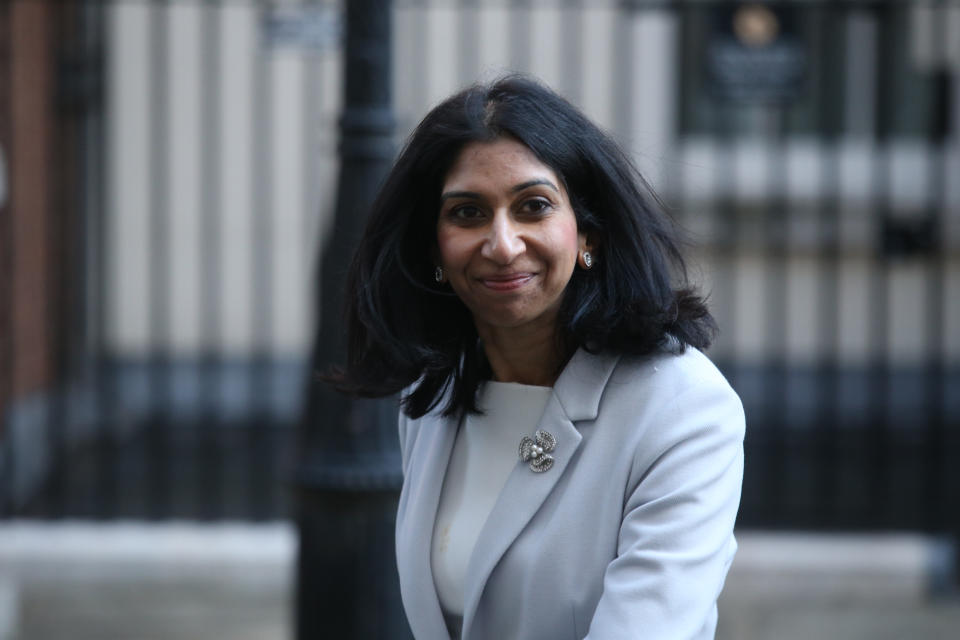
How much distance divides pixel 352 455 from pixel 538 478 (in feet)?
5.00

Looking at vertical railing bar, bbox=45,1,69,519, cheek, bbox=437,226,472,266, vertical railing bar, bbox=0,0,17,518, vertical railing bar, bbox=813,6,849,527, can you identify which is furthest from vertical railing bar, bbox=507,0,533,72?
cheek, bbox=437,226,472,266

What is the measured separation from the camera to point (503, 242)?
2279 millimetres

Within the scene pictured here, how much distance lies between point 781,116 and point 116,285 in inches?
167

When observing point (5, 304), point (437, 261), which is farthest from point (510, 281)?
point (5, 304)

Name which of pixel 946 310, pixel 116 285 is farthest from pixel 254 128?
pixel 946 310

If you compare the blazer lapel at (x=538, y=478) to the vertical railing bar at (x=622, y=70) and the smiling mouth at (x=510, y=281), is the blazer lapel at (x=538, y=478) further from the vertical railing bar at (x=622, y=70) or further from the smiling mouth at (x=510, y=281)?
the vertical railing bar at (x=622, y=70)

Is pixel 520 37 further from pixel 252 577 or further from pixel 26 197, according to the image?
pixel 252 577

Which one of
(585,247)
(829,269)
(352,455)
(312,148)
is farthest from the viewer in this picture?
(312,148)

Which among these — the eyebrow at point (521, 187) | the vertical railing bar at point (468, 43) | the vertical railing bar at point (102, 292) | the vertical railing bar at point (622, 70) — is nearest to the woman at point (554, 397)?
the eyebrow at point (521, 187)

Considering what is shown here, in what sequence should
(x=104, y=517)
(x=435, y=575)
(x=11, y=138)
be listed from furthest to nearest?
(x=11, y=138)
(x=104, y=517)
(x=435, y=575)

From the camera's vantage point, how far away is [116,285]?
30.2 feet

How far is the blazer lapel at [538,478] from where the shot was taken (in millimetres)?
2305

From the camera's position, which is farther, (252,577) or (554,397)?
(252,577)

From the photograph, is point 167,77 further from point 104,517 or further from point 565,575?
point 565,575
